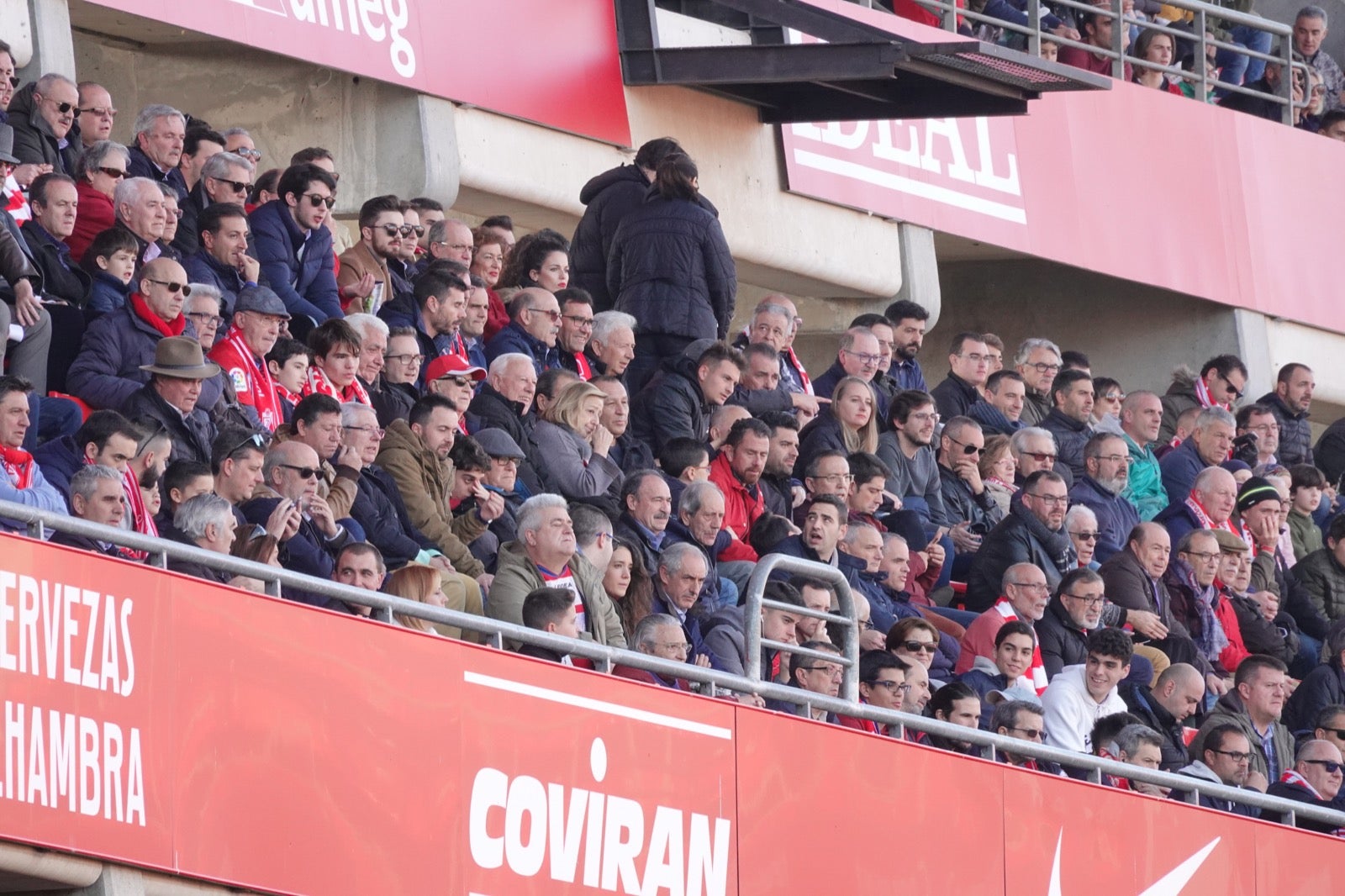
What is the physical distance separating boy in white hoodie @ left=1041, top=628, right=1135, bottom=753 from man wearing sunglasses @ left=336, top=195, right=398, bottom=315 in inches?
118

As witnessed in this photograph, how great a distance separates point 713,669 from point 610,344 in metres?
2.61

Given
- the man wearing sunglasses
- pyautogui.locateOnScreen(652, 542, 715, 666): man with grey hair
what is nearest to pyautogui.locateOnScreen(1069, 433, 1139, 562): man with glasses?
pyautogui.locateOnScreen(652, 542, 715, 666): man with grey hair

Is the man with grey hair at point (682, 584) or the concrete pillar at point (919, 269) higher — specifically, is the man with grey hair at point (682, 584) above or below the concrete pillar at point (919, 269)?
below

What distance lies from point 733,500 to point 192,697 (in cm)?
424

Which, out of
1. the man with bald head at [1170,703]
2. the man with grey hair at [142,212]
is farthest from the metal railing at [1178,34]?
the man with grey hair at [142,212]

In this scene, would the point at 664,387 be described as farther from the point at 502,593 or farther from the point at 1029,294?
the point at 1029,294

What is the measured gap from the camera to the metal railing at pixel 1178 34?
55.4 ft

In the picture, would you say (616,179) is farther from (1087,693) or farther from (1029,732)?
(1029,732)

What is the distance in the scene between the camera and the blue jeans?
62.5 feet

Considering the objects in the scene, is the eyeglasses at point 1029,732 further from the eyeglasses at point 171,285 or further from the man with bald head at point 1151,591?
the eyeglasses at point 171,285

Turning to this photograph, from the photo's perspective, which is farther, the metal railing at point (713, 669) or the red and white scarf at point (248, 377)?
the red and white scarf at point (248, 377)

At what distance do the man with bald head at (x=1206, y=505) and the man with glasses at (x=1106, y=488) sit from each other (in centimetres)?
23

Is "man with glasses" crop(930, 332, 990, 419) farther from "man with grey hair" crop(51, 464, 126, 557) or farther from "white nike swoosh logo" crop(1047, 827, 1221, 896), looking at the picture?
"man with grey hair" crop(51, 464, 126, 557)

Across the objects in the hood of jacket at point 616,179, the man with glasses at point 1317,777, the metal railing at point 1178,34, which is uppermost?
the metal railing at point 1178,34
